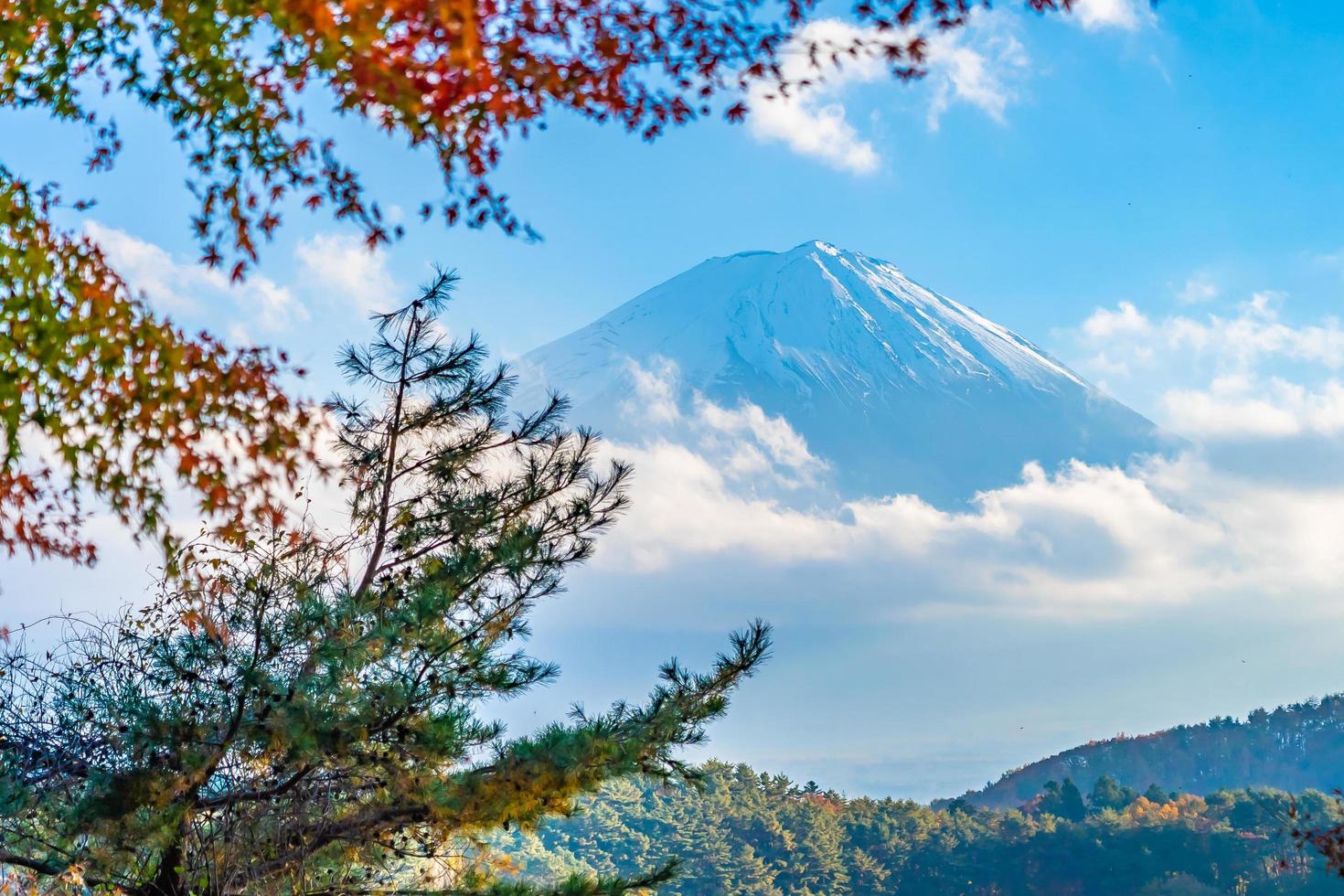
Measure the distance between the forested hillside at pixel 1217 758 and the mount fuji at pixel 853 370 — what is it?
27.3 meters

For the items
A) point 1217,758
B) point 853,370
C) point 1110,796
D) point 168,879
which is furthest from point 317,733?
point 853,370

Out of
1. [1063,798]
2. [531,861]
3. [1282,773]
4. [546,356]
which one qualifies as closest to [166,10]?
[531,861]

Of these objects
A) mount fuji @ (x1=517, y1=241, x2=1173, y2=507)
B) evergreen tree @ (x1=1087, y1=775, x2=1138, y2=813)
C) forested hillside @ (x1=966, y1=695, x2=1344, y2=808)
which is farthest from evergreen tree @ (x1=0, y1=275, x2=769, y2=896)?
mount fuji @ (x1=517, y1=241, x2=1173, y2=507)

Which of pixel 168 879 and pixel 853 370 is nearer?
Answer: pixel 168 879

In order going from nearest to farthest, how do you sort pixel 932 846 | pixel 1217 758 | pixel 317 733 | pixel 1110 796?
1. pixel 317 733
2. pixel 932 846
3. pixel 1110 796
4. pixel 1217 758

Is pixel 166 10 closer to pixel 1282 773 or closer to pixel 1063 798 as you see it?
pixel 1063 798

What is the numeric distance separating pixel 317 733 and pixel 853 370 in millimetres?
73937

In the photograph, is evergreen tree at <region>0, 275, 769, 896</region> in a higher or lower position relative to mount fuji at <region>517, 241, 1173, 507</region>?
lower

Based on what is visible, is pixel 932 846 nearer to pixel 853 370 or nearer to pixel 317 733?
pixel 317 733

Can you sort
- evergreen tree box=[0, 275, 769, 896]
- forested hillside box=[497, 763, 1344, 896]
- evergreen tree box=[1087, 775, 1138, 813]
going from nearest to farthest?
evergreen tree box=[0, 275, 769, 896]
forested hillside box=[497, 763, 1344, 896]
evergreen tree box=[1087, 775, 1138, 813]

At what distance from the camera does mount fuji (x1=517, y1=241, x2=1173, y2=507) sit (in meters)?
76.6

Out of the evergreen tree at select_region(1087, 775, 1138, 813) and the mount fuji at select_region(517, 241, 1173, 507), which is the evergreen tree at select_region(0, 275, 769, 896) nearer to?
the evergreen tree at select_region(1087, 775, 1138, 813)

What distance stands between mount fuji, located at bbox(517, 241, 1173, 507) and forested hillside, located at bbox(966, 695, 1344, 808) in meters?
27.3

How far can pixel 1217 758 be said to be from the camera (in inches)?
2211
